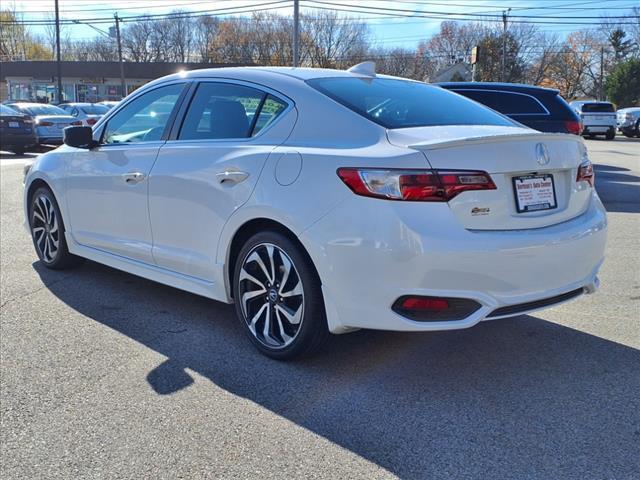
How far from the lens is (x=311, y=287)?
3412 millimetres

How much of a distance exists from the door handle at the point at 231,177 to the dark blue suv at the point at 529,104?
678 centimetres

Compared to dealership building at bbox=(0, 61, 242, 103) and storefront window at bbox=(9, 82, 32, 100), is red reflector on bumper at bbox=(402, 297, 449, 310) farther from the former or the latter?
storefront window at bbox=(9, 82, 32, 100)

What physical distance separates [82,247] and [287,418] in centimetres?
293

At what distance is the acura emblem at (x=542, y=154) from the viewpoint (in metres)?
3.30

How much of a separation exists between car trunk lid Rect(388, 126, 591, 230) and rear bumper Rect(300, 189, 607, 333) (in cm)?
8

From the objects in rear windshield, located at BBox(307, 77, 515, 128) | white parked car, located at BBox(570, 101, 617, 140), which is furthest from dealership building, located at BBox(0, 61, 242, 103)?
rear windshield, located at BBox(307, 77, 515, 128)

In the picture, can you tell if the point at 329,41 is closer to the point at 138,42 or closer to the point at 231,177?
the point at 138,42

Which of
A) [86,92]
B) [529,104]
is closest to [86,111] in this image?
[529,104]

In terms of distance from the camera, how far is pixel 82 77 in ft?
193

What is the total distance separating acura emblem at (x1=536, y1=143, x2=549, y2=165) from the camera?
330 centimetres

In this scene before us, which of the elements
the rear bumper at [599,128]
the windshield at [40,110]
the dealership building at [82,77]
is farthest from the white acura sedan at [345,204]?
the dealership building at [82,77]

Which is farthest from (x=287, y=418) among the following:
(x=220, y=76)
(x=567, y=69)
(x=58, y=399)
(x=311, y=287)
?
(x=567, y=69)

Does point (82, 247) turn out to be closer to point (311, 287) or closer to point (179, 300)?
point (179, 300)

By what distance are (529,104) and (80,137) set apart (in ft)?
23.7
